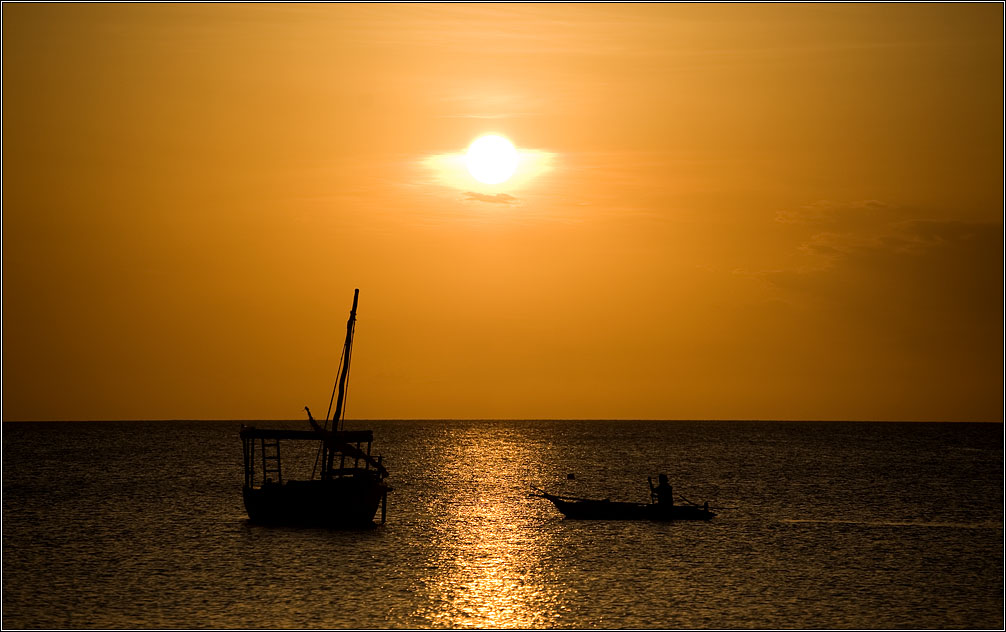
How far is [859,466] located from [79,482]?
103170mm

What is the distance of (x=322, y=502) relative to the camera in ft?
234

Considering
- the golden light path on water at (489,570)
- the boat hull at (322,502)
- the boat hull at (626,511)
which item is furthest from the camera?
the boat hull at (626,511)

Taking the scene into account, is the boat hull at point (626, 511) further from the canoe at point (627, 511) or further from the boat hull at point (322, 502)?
the boat hull at point (322, 502)

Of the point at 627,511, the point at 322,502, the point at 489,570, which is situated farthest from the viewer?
the point at 627,511

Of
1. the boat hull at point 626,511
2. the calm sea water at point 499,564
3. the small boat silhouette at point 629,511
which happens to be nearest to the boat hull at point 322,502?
the calm sea water at point 499,564

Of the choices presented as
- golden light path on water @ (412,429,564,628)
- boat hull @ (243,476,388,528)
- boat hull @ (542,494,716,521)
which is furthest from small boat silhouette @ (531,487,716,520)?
boat hull @ (243,476,388,528)

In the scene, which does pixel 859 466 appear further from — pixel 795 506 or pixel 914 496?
pixel 795 506

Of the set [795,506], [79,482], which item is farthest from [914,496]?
[79,482]

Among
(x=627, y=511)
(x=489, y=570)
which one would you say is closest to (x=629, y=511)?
(x=627, y=511)

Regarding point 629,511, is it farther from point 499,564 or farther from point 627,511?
point 499,564

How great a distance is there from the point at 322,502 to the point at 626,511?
794 inches

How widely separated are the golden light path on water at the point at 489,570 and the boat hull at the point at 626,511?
265 centimetres

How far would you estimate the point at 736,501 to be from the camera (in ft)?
342

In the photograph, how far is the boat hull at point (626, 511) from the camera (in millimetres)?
78312
